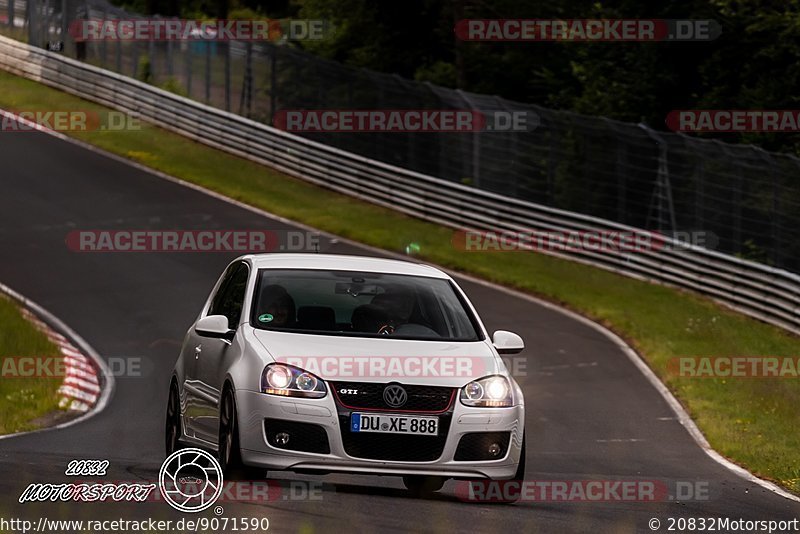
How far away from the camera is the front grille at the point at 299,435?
9.16 meters

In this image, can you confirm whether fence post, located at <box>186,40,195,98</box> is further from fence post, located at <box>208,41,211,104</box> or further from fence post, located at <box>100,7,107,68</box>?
fence post, located at <box>100,7,107,68</box>

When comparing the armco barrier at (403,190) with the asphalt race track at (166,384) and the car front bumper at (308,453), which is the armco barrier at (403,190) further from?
the car front bumper at (308,453)

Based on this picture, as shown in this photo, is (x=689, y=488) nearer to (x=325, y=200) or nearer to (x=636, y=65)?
(x=325, y=200)

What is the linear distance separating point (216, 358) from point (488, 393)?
6.17 ft

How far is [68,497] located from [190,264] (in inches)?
706

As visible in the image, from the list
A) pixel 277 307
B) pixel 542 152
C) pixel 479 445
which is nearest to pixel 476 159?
pixel 542 152

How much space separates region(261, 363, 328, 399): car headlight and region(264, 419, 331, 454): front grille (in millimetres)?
178

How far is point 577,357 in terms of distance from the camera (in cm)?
2103

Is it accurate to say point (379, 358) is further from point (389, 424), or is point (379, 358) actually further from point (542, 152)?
point (542, 152)

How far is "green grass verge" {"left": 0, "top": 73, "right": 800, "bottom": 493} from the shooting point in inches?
665

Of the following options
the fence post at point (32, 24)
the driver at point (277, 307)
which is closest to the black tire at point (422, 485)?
the driver at point (277, 307)

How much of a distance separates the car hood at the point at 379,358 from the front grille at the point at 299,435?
33 cm

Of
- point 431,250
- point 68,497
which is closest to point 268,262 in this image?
point 68,497

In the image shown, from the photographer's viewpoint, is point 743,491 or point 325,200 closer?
point 743,491
